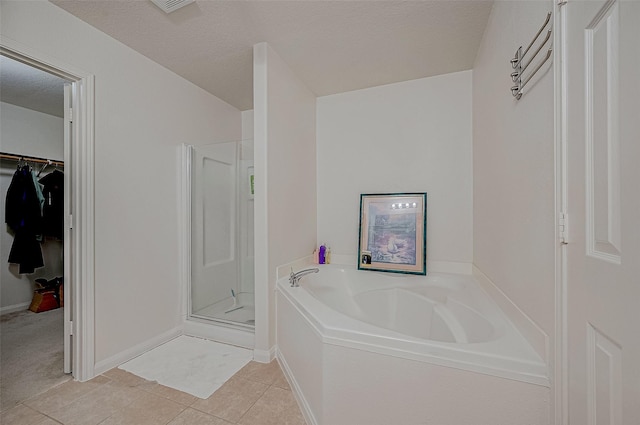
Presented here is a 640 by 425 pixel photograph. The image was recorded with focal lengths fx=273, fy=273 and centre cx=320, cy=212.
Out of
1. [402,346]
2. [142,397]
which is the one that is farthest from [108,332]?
[402,346]

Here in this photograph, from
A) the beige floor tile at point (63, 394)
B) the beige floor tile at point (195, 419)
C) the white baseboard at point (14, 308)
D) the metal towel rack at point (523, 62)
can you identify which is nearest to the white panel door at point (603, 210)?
the metal towel rack at point (523, 62)

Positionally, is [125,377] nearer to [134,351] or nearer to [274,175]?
[134,351]

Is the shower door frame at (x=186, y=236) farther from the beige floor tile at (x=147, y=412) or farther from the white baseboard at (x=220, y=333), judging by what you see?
the beige floor tile at (x=147, y=412)

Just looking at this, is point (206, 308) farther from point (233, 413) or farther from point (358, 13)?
point (358, 13)

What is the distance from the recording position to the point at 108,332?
186 cm

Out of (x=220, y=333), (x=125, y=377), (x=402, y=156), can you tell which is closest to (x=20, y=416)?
(x=125, y=377)

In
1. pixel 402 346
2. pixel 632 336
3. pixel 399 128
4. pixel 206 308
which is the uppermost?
pixel 399 128

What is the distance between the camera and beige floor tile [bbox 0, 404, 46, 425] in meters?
1.38

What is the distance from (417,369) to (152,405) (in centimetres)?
145

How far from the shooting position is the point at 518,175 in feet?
4.18

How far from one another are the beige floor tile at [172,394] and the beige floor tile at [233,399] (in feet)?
0.17

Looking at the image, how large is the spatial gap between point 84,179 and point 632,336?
2.51m

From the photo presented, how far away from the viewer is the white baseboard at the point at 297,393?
1.38 meters

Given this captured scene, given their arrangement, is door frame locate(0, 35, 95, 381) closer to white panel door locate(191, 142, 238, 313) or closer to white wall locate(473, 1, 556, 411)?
white panel door locate(191, 142, 238, 313)
